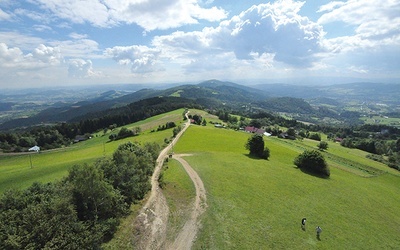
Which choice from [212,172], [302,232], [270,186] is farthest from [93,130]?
[302,232]

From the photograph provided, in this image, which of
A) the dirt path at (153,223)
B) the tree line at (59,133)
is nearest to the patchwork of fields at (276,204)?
the dirt path at (153,223)

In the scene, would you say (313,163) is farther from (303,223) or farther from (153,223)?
(153,223)

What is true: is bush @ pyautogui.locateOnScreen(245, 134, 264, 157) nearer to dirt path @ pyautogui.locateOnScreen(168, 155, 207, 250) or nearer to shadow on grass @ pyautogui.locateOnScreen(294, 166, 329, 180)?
shadow on grass @ pyautogui.locateOnScreen(294, 166, 329, 180)

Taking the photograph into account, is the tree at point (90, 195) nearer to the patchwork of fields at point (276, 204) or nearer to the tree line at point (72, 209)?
the tree line at point (72, 209)

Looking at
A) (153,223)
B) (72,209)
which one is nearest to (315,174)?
(153,223)

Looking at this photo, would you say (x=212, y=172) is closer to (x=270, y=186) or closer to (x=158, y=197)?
(x=270, y=186)

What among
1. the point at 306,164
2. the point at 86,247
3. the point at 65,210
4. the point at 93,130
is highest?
the point at 65,210

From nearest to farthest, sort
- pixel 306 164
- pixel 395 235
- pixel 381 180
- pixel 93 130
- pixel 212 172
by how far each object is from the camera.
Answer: pixel 395 235, pixel 212 172, pixel 306 164, pixel 381 180, pixel 93 130
